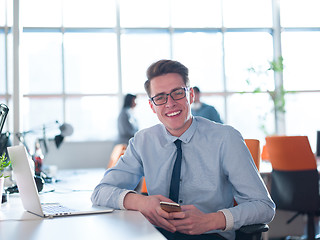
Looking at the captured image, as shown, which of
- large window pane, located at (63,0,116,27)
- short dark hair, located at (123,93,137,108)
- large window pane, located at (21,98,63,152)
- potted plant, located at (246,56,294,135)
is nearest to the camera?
short dark hair, located at (123,93,137,108)

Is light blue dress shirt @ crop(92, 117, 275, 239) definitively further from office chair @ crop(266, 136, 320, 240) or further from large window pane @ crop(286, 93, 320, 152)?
large window pane @ crop(286, 93, 320, 152)

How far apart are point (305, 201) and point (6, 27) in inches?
240

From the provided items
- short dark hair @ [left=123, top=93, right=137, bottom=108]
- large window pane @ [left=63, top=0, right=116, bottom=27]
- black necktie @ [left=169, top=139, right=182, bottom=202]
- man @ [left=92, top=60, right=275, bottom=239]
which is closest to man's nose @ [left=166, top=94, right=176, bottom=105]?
man @ [left=92, top=60, right=275, bottom=239]

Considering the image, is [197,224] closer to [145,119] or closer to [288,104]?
[145,119]

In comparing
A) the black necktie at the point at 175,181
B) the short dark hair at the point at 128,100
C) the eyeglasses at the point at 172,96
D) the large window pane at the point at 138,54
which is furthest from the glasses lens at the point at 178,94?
the large window pane at the point at 138,54

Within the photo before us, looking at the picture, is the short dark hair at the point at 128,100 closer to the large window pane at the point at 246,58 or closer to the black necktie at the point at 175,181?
the large window pane at the point at 246,58

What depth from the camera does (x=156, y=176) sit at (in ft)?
6.03

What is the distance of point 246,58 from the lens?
7.52 meters

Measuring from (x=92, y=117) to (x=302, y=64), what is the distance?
4.15 metres

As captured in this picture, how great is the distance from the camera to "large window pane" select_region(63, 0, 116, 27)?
23.9 ft

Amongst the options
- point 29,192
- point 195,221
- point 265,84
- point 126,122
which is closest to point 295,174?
point 195,221

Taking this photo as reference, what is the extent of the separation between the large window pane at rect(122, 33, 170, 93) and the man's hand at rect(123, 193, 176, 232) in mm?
5798

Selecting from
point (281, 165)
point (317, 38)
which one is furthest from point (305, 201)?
point (317, 38)

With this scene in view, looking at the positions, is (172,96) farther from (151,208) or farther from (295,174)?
(295,174)
